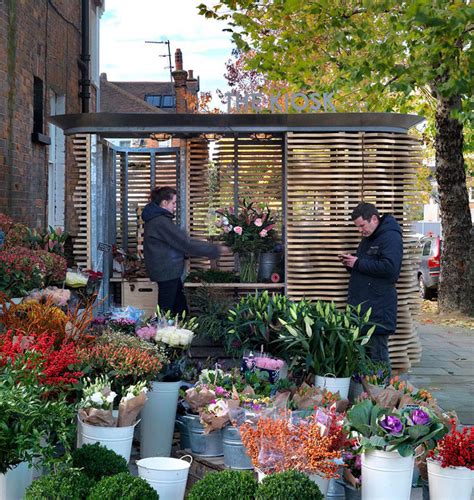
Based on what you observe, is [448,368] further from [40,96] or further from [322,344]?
[40,96]

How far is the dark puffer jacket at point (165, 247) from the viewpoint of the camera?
29.5 ft

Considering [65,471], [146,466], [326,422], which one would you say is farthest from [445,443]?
[65,471]

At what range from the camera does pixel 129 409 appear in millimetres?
4664

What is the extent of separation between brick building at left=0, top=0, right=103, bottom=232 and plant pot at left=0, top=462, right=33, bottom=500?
612cm

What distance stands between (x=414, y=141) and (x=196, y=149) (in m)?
2.62

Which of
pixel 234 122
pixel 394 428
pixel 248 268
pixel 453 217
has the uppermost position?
pixel 234 122

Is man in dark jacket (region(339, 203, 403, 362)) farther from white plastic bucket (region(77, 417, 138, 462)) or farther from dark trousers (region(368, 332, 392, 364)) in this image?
white plastic bucket (region(77, 417, 138, 462))

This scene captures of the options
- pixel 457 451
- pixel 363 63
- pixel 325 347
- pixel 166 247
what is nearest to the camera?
pixel 457 451

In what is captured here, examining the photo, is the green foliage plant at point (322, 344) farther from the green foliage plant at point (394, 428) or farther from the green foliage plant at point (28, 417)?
the green foliage plant at point (28, 417)

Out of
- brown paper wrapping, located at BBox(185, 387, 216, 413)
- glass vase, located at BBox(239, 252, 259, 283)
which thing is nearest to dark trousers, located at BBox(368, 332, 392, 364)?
glass vase, located at BBox(239, 252, 259, 283)

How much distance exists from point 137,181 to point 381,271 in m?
4.76

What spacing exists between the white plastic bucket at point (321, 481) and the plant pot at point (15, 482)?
1.41m

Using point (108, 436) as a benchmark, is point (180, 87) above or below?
above

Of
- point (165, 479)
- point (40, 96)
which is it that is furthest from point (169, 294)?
point (165, 479)
